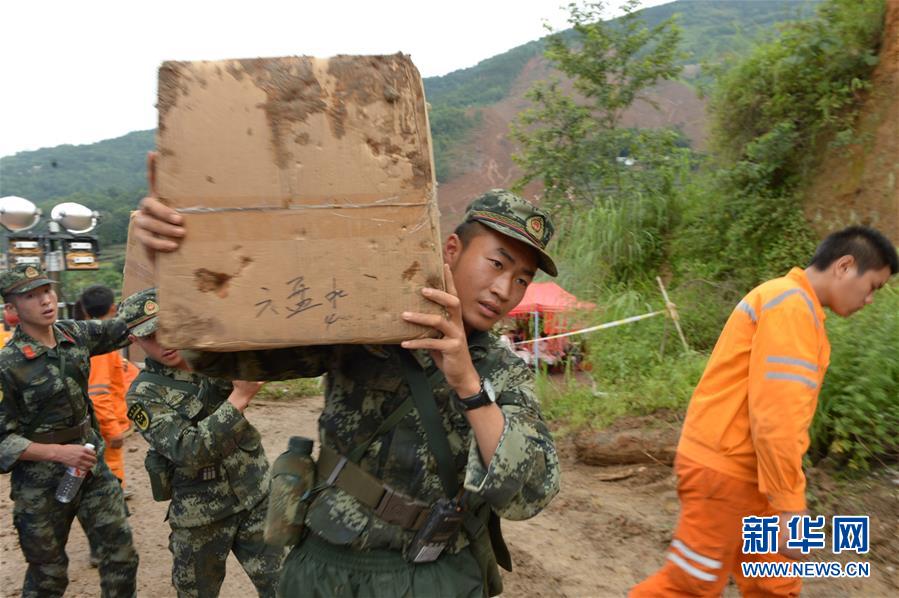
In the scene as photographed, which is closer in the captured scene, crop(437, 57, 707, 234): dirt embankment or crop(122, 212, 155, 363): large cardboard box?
crop(122, 212, 155, 363): large cardboard box

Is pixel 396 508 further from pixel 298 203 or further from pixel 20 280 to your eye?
pixel 20 280

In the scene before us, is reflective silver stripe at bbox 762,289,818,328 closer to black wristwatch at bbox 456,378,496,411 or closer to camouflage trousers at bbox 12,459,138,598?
black wristwatch at bbox 456,378,496,411

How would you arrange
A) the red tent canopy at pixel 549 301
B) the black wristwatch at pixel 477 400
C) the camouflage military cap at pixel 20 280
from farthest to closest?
1. the red tent canopy at pixel 549 301
2. the camouflage military cap at pixel 20 280
3. the black wristwatch at pixel 477 400

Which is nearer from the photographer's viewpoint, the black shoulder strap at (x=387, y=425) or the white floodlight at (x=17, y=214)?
the black shoulder strap at (x=387, y=425)

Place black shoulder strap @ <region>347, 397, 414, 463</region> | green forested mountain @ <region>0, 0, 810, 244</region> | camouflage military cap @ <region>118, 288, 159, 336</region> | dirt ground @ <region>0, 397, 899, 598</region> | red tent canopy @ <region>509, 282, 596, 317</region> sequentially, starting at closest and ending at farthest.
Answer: black shoulder strap @ <region>347, 397, 414, 463</region> → camouflage military cap @ <region>118, 288, 159, 336</region> → dirt ground @ <region>0, 397, 899, 598</region> → red tent canopy @ <region>509, 282, 596, 317</region> → green forested mountain @ <region>0, 0, 810, 244</region>

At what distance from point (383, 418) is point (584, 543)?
3221mm

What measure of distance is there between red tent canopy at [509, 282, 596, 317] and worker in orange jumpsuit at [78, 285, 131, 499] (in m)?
5.19

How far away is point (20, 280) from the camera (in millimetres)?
3295

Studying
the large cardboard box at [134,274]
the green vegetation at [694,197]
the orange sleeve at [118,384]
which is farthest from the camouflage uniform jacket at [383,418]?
the orange sleeve at [118,384]

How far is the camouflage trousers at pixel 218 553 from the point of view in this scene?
2832mm

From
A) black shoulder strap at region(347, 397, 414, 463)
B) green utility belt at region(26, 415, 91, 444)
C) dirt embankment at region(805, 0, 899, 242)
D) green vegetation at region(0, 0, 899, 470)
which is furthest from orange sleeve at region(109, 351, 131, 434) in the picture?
dirt embankment at region(805, 0, 899, 242)

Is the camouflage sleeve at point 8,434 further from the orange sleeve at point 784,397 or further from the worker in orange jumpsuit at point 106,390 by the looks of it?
the orange sleeve at point 784,397

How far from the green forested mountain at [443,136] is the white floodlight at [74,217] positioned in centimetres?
45

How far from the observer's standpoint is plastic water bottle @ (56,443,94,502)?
125 inches
